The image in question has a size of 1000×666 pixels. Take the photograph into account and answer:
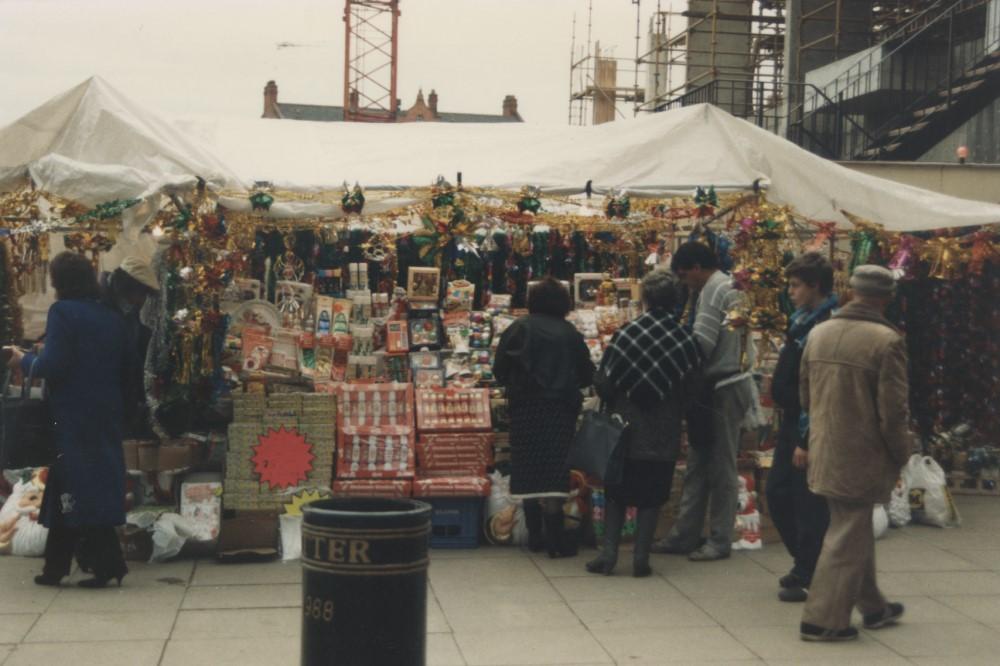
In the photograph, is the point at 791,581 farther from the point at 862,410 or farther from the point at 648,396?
the point at 862,410

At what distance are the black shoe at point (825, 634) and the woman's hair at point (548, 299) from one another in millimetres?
2796

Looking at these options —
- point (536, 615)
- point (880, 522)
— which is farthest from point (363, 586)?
point (880, 522)

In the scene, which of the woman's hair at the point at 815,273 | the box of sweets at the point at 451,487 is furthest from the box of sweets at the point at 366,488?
the woman's hair at the point at 815,273

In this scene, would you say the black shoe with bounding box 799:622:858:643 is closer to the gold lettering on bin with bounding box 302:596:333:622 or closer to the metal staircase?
the gold lettering on bin with bounding box 302:596:333:622

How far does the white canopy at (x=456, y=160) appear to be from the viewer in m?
8.80

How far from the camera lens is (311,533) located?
14.8 ft

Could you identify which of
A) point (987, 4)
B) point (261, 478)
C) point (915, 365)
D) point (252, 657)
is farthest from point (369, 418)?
point (987, 4)

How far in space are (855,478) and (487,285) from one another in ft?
14.9

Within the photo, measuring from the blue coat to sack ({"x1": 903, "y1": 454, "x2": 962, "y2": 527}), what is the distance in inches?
224

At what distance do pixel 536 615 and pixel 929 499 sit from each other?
4.06 m

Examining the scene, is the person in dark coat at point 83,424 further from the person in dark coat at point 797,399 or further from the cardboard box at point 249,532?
the person in dark coat at point 797,399

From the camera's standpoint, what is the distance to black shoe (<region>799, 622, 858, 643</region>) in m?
6.16

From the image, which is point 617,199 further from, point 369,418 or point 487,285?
point 369,418

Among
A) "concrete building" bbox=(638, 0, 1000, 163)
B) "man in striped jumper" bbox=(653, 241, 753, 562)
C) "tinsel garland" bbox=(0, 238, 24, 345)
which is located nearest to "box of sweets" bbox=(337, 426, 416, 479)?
"man in striped jumper" bbox=(653, 241, 753, 562)
